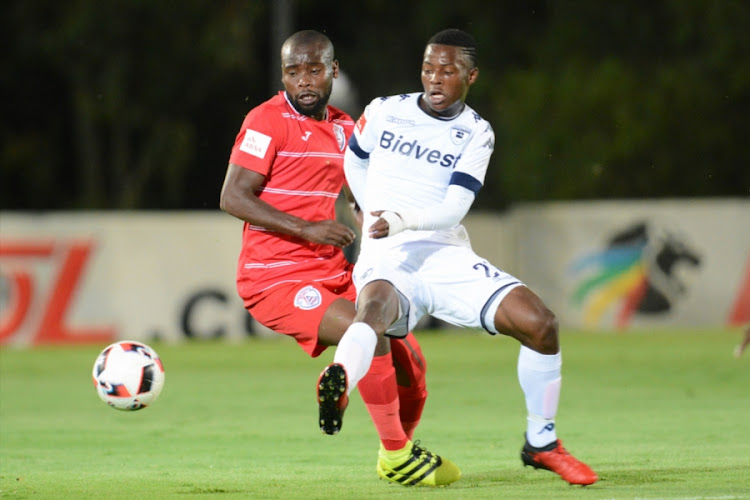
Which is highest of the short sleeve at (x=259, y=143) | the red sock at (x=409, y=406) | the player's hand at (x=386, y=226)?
the short sleeve at (x=259, y=143)

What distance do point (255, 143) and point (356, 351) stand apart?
153cm

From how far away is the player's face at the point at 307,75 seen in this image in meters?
7.09

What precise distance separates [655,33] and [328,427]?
1038 inches

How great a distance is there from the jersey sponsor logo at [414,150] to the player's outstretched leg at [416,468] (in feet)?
4.71

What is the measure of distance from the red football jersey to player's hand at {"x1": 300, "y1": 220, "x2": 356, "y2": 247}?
34 cm

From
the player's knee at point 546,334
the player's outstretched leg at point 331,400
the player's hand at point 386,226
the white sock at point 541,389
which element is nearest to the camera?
the player's outstretched leg at point 331,400

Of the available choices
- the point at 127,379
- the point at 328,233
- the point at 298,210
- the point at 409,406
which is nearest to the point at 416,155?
the point at 328,233

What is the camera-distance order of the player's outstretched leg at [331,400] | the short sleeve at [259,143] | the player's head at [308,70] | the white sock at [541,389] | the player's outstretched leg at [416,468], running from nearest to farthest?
the player's outstretched leg at [331,400], the white sock at [541,389], the player's outstretched leg at [416,468], the short sleeve at [259,143], the player's head at [308,70]

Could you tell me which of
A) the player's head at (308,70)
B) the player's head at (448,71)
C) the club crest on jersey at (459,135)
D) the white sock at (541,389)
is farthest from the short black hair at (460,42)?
the white sock at (541,389)

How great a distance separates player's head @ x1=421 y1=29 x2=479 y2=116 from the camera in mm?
6621

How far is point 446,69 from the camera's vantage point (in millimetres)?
6625

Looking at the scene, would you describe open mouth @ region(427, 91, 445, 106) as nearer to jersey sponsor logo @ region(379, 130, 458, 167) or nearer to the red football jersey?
jersey sponsor logo @ region(379, 130, 458, 167)

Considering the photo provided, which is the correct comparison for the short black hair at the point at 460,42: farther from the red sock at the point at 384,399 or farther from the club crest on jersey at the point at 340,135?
the red sock at the point at 384,399

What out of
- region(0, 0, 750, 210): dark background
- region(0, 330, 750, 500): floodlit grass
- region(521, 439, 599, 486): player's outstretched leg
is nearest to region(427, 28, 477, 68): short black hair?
region(521, 439, 599, 486): player's outstretched leg
